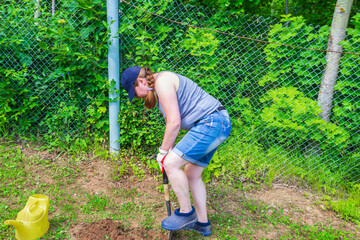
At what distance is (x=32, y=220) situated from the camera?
2.41 metres

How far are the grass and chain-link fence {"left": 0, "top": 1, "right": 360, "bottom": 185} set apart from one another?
0.40 metres

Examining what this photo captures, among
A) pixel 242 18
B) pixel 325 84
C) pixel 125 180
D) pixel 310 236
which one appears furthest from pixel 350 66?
pixel 125 180

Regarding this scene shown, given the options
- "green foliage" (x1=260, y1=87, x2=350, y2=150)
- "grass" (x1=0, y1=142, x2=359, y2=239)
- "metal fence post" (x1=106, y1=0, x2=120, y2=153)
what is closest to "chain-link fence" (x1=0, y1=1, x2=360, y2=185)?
"green foliage" (x1=260, y1=87, x2=350, y2=150)

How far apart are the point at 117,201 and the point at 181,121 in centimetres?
144

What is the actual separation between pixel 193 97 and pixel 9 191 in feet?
7.84

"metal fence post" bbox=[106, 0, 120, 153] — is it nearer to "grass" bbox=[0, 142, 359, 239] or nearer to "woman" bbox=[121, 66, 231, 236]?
"grass" bbox=[0, 142, 359, 239]

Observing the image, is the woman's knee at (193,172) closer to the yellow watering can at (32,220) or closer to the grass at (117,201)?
the grass at (117,201)

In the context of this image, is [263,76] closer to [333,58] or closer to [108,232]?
[333,58]

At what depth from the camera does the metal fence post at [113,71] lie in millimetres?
3371

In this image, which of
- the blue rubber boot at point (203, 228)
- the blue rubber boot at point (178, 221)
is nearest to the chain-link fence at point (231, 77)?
the blue rubber boot at point (203, 228)

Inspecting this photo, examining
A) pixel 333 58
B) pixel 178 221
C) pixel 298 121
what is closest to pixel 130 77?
pixel 178 221

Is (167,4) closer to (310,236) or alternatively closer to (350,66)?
(350,66)

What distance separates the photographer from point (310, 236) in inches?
114

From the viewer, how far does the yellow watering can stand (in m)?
2.39
